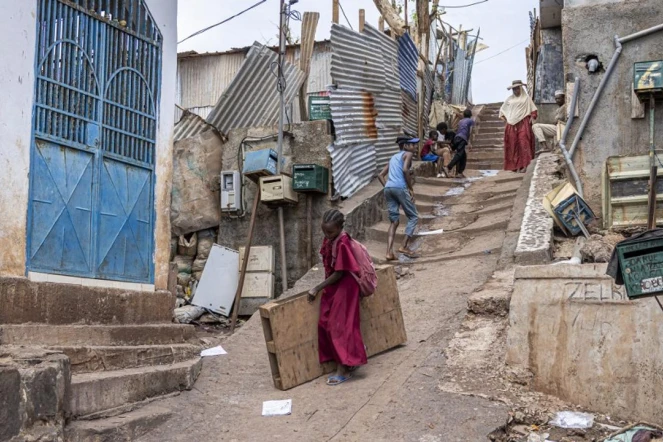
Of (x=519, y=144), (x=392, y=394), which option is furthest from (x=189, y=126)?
(x=392, y=394)

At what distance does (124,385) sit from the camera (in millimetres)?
5488

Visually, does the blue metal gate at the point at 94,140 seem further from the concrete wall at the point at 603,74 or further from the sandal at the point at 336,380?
the concrete wall at the point at 603,74

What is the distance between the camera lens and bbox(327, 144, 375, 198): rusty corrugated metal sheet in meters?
10.7

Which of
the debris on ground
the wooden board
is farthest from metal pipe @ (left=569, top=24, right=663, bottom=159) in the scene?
the wooden board

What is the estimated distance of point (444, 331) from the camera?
257 inches

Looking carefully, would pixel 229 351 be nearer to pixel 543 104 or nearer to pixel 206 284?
pixel 206 284

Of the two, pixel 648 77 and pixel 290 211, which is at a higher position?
pixel 648 77

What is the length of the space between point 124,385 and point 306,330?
1475 millimetres

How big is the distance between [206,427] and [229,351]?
5.80 feet

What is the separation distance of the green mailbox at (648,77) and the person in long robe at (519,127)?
18.3ft

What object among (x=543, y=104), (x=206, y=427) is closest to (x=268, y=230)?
(x=206, y=427)

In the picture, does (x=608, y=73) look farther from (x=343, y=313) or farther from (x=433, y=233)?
(x=343, y=313)

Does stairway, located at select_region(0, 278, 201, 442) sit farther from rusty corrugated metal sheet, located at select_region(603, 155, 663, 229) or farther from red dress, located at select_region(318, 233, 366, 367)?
rusty corrugated metal sheet, located at select_region(603, 155, 663, 229)

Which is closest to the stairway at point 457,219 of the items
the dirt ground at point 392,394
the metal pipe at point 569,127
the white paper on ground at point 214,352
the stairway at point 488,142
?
the metal pipe at point 569,127
